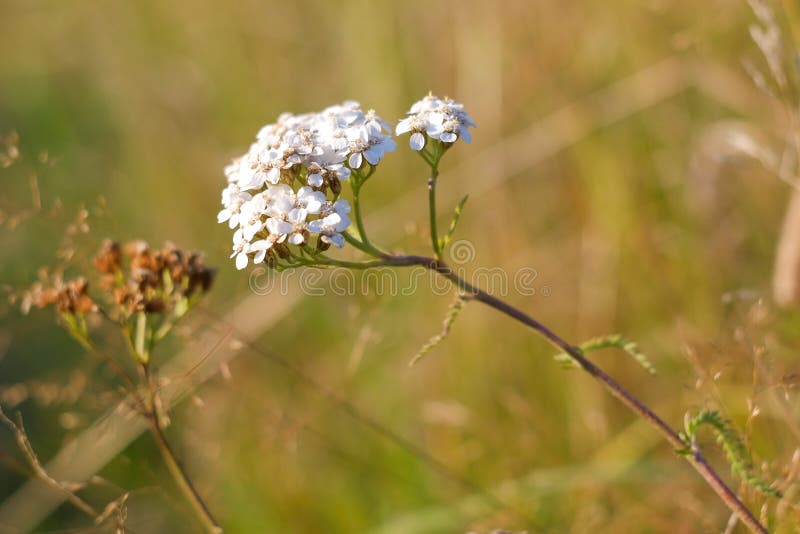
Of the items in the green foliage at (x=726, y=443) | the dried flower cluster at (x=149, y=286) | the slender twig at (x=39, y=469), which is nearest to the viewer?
the green foliage at (x=726, y=443)

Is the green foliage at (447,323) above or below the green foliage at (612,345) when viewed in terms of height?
below

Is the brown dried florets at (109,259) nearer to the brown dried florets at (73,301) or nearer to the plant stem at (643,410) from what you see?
the brown dried florets at (73,301)

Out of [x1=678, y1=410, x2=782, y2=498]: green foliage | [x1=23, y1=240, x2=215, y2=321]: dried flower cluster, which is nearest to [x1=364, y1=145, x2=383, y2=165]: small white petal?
[x1=23, y1=240, x2=215, y2=321]: dried flower cluster

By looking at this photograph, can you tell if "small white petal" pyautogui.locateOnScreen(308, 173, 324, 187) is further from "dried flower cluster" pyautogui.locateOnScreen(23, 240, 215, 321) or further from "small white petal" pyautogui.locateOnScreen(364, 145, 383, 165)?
"dried flower cluster" pyautogui.locateOnScreen(23, 240, 215, 321)

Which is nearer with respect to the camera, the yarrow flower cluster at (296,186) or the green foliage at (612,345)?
the green foliage at (612,345)

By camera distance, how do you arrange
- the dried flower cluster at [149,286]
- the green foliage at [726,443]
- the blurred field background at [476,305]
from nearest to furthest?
the green foliage at [726,443]
the dried flower cluster at [149,286]
the blurred field background at [476,305]

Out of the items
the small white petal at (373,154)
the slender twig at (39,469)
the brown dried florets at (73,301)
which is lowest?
the slender twig at (39,469)

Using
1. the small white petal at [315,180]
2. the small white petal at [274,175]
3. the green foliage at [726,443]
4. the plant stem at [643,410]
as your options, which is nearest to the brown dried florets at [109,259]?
the small white petal at [274,175]
